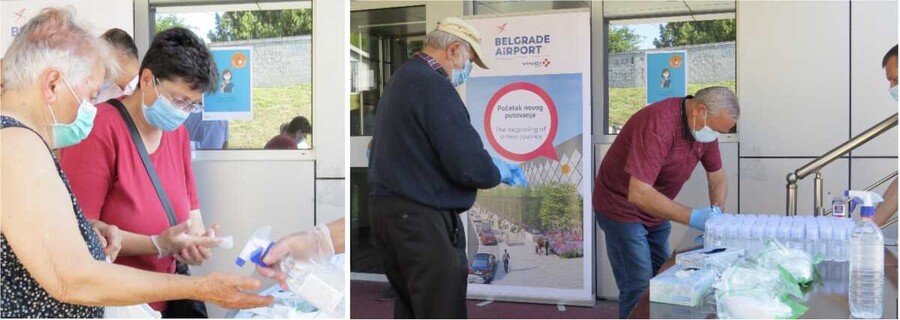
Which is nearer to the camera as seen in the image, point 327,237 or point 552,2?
point 327,237

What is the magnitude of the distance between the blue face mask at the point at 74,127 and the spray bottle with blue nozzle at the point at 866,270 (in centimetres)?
177

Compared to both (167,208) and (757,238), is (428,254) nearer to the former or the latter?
(167,208)

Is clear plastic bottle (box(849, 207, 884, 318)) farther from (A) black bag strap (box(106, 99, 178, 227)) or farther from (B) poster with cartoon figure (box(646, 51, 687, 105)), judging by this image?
(B) poster with cartoon figure (box(646, 51, 687, 105))

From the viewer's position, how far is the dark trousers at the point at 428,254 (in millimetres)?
2344

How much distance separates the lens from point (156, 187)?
214 cm

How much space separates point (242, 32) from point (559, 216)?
2098 millimetres

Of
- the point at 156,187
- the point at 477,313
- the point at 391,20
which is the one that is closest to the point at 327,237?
the point at 156,187

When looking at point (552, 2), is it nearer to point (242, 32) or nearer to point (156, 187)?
point (242, 32)

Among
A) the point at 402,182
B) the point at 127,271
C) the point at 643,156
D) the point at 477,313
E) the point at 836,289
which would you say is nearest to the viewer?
the point at 127,271

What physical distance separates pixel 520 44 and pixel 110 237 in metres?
3.00

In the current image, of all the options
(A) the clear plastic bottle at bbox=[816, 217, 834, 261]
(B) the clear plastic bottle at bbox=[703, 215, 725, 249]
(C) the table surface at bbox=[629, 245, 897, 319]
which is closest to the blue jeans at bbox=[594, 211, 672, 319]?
(B) the clear plastic bottle at bbox=[703, 215, 725, 249]

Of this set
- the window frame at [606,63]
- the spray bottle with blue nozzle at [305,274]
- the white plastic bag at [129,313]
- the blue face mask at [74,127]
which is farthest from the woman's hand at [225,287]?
the window frame at [606,63]

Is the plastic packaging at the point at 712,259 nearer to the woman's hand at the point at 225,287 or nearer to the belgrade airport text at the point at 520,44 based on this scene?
the woman's hand at the point at 225,287

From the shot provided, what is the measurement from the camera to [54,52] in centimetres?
151
